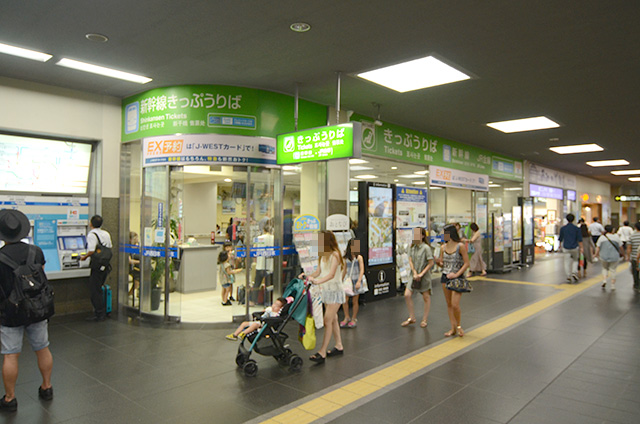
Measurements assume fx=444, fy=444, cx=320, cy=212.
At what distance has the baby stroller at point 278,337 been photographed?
436 centimetres

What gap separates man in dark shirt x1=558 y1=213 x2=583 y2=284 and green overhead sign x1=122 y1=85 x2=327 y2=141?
303 inches

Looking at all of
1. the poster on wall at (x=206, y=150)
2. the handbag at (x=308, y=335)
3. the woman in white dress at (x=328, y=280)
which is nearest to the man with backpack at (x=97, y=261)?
the poster on wall at (x=206, y=150)

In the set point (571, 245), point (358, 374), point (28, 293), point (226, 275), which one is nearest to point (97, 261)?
point (226, 275)

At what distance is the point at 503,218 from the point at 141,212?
395 inches

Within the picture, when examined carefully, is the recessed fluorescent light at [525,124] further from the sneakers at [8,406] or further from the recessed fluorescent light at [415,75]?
the sneakers at [8,406]

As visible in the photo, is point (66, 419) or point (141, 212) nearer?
point (66, 419)

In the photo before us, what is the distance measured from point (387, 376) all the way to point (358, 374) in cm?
28

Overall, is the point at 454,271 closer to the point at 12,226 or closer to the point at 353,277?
the point at 353,277

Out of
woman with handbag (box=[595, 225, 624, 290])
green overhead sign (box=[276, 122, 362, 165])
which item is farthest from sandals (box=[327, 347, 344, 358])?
woman with handbag (box=[595, 225, 624, 290])

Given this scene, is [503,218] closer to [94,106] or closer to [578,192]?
[578,192]

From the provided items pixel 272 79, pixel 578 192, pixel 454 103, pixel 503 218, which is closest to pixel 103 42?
pixel 272 79

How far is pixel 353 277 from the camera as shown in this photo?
6.41 m

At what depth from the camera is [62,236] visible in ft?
22.7

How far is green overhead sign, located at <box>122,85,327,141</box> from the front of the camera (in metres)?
6.57
